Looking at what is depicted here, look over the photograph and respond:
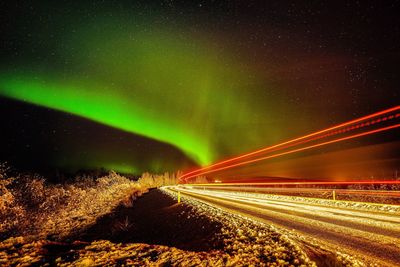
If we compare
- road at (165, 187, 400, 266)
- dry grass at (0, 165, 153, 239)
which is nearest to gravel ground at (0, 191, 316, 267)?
road at (165, 187, 400, 266)

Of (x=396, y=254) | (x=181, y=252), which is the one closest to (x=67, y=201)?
(x=181, y=252)

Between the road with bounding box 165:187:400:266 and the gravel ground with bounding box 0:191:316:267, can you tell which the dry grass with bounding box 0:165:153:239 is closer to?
the gravel ground with bounding box 0:191:316:267

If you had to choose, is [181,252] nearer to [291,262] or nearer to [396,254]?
[291,262]

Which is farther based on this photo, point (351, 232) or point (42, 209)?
point (42, 209)

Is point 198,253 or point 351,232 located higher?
point 351,232

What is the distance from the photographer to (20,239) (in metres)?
13.0

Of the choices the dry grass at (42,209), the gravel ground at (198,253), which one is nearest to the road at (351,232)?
the gravel ground at (198,253)

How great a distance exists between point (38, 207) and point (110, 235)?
10453 millimetres

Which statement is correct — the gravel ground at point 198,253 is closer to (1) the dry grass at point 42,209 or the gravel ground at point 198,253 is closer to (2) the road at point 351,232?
(2) the road at point 351,232

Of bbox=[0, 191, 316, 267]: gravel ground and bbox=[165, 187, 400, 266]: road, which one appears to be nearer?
bbox=[0, 191, 316, 267]: gravel ground

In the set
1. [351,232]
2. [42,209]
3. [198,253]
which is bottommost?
[42,209]

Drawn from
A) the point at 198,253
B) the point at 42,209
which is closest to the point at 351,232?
the point at 198,253

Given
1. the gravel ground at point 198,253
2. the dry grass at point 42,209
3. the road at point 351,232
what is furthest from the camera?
the dry grass at point 42,209

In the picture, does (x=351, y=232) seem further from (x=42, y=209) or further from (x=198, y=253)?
(x=42, y=209)
